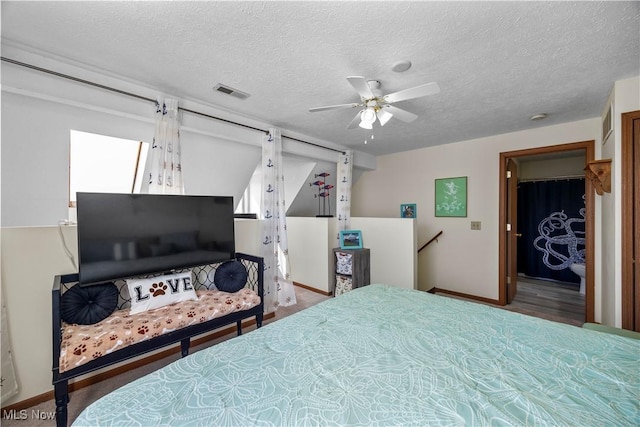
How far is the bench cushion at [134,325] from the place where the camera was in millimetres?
1481

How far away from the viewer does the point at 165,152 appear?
2.37 meters

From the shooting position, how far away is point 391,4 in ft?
4.45

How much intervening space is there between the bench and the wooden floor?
3.56 meters

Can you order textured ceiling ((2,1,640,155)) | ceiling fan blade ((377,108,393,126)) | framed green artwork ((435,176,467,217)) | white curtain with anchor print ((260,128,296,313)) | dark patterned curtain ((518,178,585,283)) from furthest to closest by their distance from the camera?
1. dark patterned curtain ((518,178,585,283))
2. framed green artwork ((435,176,467,217))
3. white curtain with anchor print ((260,128,296,313))
4. ceiling fan blade ((377,108,393,126))
5. textured ceiling ((2,1,640,155))

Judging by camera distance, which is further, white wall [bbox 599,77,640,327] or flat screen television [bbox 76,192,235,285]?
white wall [bbox 599,77,640,327]

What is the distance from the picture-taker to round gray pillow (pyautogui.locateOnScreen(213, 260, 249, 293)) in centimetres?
242

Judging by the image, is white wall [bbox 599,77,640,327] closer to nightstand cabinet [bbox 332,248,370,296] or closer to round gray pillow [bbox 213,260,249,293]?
nightstand cabinet [bbox 332,248,370,296]

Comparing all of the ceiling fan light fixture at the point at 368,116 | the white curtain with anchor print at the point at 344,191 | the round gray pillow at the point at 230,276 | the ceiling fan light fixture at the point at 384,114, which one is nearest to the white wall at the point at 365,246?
the white curtain with anchor print at the point at 344,191

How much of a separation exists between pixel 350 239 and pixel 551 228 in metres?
3.81

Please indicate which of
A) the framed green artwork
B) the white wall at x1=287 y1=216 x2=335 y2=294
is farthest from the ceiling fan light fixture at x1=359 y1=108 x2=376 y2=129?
the framed green artwork

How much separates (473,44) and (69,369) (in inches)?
125

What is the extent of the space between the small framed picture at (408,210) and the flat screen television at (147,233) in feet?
10.4

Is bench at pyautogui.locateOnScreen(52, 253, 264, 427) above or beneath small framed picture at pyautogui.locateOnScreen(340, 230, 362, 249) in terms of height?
beneath

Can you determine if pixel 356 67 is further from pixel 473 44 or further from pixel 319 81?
pixel 473 44
